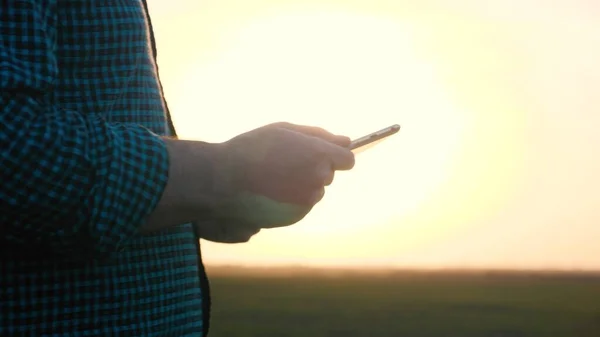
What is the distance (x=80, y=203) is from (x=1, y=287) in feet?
0.87

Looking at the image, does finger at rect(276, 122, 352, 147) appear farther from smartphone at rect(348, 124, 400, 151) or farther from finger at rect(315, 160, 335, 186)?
finger at rect(315, 160, 335, 186)

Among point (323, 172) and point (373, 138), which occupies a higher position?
point (373, 138)

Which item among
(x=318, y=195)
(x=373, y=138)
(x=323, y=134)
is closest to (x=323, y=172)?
(x=318, y=195)

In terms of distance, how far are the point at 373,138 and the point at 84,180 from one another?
26.8 inches

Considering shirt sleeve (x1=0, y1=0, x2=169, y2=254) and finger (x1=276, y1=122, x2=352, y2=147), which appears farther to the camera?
finger (x1=276, y1=122, x2=352, y2=147)

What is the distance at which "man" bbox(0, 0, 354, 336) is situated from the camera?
1426 millimetres

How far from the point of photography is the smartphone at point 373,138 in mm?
1843

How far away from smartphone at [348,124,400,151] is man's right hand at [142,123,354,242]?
175 mm

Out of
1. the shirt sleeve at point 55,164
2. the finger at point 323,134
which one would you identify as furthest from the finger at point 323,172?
the shirt sleeve at point 55,164

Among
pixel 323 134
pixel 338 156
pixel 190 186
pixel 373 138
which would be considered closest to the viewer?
pixel 190 186

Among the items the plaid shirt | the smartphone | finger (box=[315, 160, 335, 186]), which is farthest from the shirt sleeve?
the smartphone

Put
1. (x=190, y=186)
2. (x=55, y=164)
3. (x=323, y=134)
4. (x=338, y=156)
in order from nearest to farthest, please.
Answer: (x=55, y=164)
(x=190, y=186)
(x=338, y=156)
(x=323, y=134)

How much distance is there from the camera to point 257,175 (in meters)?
1.58

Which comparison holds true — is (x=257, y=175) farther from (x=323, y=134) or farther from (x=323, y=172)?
(x=323, y=134)
